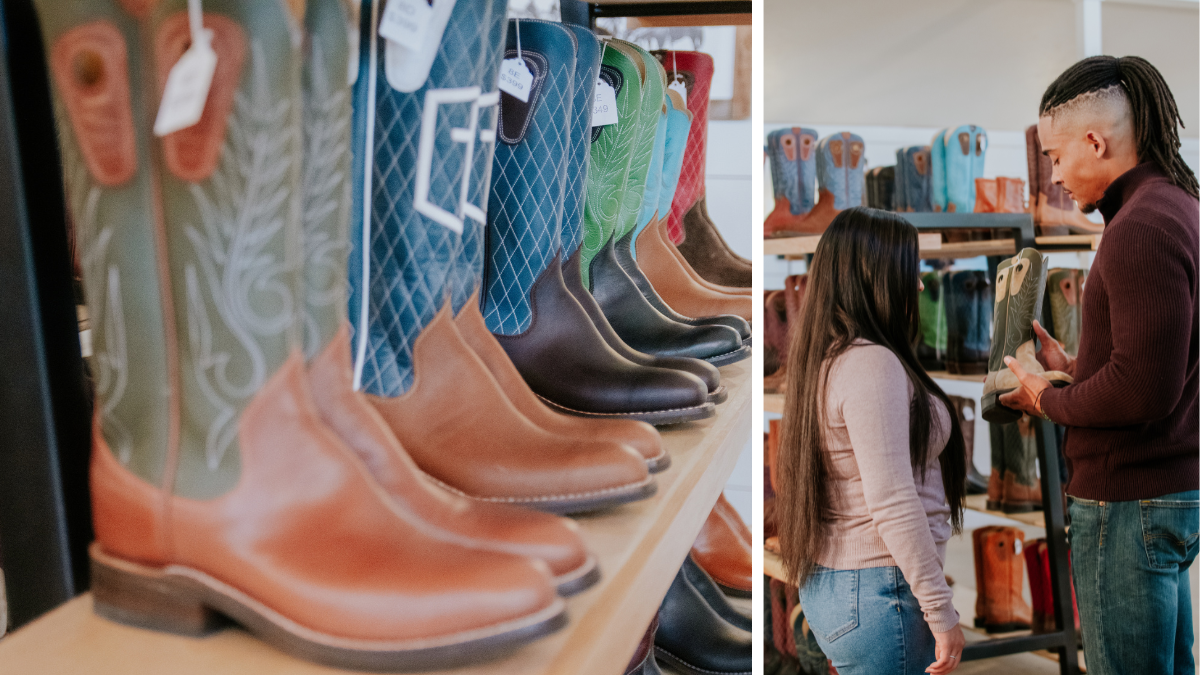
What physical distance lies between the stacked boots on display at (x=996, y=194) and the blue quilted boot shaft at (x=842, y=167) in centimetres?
49

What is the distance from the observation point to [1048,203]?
92.3 inches

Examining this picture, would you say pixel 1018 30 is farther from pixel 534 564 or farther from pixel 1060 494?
pixel 534 564

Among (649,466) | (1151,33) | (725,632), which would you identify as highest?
(1151,33)

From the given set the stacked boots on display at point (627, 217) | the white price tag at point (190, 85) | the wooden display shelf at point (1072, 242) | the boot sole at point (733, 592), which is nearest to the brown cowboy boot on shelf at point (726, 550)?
the boot sole at point (733, 592)

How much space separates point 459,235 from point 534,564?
12.4 inches

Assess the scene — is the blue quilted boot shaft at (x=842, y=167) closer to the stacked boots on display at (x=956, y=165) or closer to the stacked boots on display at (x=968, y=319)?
the stacked boots on display at (x=956, y=165)

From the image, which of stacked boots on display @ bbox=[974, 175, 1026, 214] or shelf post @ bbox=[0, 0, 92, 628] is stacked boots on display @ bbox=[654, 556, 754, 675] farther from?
stacked boots on display @ bbox=[974, 175, 1026, 214]

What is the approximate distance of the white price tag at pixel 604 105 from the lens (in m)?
0.99

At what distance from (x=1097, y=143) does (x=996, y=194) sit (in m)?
1.00

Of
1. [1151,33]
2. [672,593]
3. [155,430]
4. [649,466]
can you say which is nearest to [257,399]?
[155,430]

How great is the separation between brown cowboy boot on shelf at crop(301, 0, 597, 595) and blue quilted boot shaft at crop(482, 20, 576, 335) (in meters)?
0.31

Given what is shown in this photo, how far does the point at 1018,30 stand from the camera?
7.29 ft

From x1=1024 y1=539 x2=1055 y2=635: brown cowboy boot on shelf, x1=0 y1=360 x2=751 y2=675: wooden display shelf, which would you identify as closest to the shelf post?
x1=0 y1=360 x2=751 y2=675: wooden display shelf

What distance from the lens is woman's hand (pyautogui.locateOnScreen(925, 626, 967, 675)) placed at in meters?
1.37
